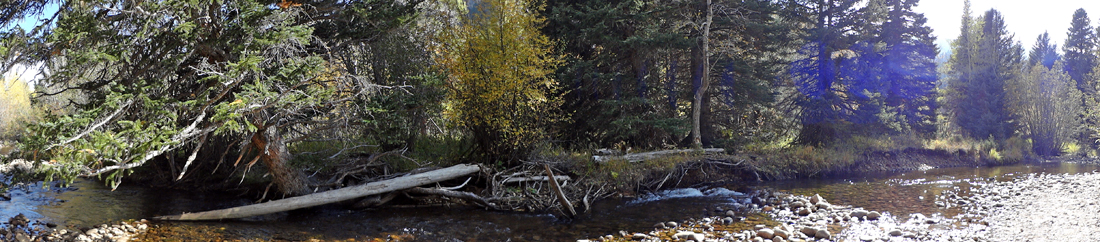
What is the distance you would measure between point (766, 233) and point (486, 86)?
21.1 ft

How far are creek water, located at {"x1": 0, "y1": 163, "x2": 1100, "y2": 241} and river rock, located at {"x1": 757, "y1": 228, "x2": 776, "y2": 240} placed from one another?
1.26 meters

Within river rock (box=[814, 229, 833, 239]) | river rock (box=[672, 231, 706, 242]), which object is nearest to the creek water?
river rock (box=[672, 231, 706, 242])

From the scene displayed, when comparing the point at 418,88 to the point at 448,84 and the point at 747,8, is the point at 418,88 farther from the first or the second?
the point at 747,8

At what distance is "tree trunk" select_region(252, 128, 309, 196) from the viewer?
10148 millimetres

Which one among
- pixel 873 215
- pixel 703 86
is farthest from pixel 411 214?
pixel 703 86

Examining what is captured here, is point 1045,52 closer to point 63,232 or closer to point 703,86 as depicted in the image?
point 703,86

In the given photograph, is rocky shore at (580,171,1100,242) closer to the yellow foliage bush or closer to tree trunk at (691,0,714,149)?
tree trunk at (691,0,714,149)

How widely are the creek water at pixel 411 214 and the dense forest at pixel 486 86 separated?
3.25 ft

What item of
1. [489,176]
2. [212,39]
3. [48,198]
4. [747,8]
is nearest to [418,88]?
[489,176]

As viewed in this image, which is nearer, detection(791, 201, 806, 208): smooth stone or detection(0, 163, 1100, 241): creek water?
detection(0, 163, 1100, 241): creek water

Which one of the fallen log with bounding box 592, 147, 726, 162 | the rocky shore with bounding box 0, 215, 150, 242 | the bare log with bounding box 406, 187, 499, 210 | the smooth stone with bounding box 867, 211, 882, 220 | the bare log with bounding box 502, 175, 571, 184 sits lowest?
the smooth stone with bounding box 867, 211, 882, 220

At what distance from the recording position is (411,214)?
10750 mm

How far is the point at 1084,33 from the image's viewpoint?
3953 centimetres

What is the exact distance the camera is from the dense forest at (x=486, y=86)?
309 inches
